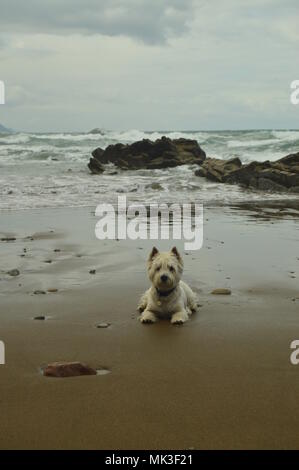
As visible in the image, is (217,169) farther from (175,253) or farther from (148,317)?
(148,317)

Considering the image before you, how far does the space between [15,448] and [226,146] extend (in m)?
53.5

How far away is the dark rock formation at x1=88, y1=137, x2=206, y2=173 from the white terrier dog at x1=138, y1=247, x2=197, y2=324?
82.8ft

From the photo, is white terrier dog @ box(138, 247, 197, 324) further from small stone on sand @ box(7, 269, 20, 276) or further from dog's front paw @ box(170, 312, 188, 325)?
small stone on sand @ box(7, 269, 20, 276)

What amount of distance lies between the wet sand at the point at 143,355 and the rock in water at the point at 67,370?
0.08 m

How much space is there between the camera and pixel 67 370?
438 centimetres

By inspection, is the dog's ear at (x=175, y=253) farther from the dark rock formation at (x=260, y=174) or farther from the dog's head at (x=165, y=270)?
the dark rock formation at (x=260, y=174)

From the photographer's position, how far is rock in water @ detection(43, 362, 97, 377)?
171 inches

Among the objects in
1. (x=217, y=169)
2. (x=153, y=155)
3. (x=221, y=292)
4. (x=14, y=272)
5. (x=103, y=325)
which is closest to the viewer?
(x=103, y=325)

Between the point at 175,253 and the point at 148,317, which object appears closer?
the point at 148,317

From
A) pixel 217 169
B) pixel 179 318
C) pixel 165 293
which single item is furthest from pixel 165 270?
pixel 217 169

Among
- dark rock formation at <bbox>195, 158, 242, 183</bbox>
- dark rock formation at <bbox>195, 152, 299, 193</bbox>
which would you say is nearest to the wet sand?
dark rock formation at <bbox>195, 152, 299, 193</bbox>

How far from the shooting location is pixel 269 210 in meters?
15.9

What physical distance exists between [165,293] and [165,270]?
1.01ft
